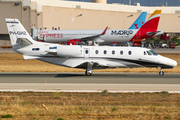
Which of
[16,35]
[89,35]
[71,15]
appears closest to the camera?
[16,35]

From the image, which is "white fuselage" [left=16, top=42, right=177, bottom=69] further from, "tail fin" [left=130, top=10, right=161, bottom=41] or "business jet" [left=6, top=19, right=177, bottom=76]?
"tail fin" [left=130, top=10, right=161, bottom=41]

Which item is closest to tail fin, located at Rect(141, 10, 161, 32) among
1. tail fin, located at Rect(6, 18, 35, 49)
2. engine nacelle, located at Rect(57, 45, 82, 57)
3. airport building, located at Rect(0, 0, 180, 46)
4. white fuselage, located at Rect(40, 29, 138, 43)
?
white fuselage, located at Rect(40, 29, 138, 43)

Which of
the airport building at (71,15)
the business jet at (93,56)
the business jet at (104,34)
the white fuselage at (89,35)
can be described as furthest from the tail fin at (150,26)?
the airport building at (71,15)

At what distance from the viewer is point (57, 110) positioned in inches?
465

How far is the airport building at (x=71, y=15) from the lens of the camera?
254 feet

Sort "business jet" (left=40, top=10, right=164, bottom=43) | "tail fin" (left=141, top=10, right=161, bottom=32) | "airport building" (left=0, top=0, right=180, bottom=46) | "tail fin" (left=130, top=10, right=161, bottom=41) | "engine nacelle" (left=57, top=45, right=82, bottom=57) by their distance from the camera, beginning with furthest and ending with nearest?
1. "airport building" (left=0, top=0, right=180, bottom=46)
2. "tail fin" (left=141, top=10, right=161, bottom=32)
3. "tail fin" (left=130, top=10, right=161, bottom=41)
4. "business jet" (left=40, top=10, right=164, bottom=43)
5. "engine nacelle" (left=57, top=45, right=82, bottom=57)

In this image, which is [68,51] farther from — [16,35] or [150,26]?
[150,26]

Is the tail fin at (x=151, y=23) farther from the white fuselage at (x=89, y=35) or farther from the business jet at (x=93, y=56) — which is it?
the business jet at (x=93, y=56)

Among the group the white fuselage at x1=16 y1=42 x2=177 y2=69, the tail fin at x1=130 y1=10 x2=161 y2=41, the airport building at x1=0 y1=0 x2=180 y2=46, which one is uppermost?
the airport building at x1=0 y1=0 x2=180 y2=46

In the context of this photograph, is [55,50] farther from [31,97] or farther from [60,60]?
[31,97]

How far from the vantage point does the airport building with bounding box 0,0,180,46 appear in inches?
3046

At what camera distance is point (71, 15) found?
3807 inches

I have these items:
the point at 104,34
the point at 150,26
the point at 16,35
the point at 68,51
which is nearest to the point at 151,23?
the point at 150,26

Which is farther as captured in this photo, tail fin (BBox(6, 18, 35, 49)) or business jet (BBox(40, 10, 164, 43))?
business jet (BBox(40, 10, 164, 43))
